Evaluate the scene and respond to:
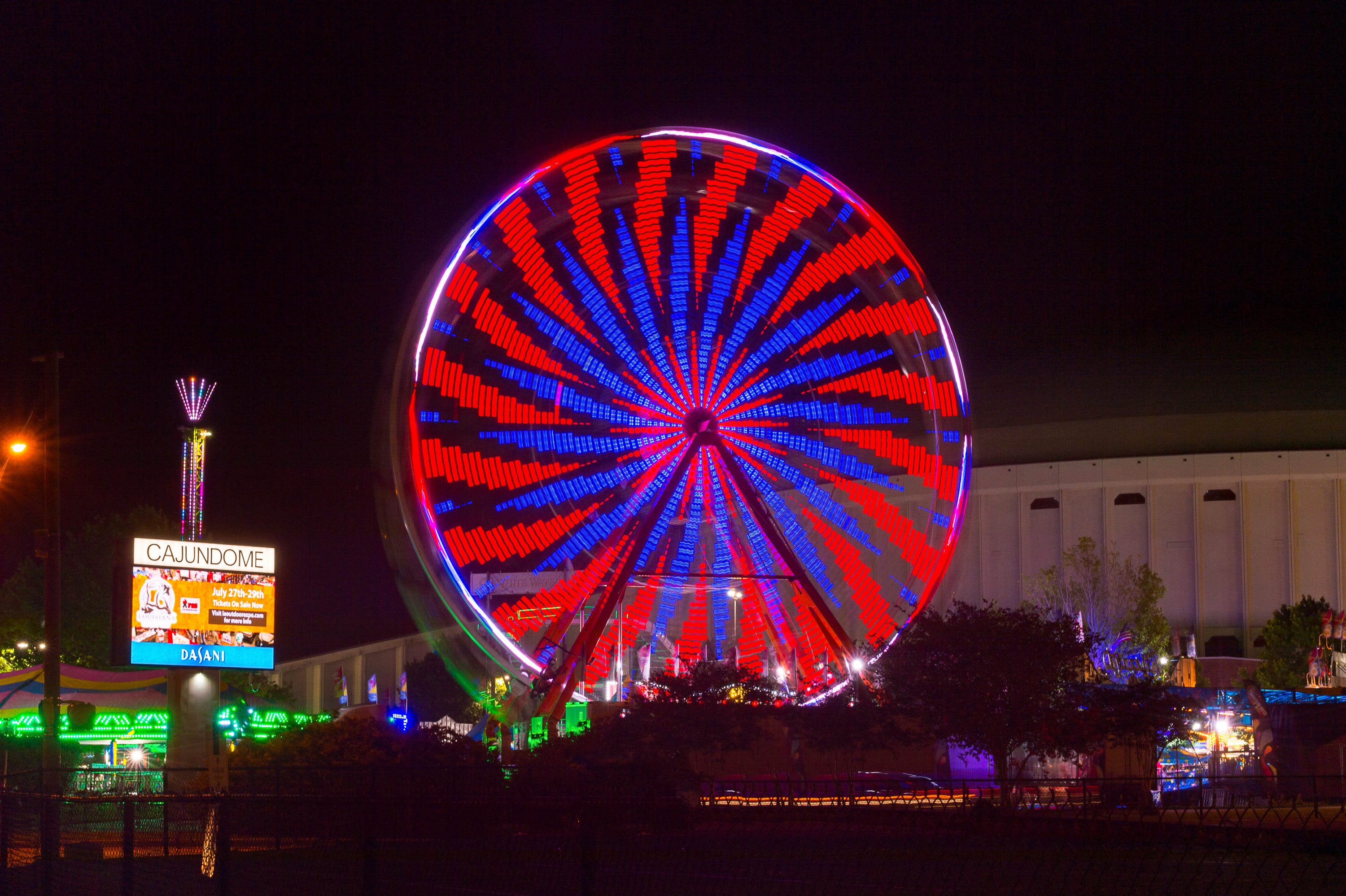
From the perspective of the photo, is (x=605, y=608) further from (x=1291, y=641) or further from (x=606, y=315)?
(x=1291, y=641)

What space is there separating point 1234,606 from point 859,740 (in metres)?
57.3

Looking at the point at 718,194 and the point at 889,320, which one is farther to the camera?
the point at 889,320

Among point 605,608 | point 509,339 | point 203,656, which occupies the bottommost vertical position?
point 203,656

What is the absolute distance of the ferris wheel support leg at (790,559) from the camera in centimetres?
2995

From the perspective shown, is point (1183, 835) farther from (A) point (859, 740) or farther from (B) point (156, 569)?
(B) point (156, 569)

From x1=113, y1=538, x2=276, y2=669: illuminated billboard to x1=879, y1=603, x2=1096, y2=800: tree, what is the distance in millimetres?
14957

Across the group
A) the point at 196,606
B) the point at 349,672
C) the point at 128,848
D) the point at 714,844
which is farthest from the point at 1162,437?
the point at 128,848

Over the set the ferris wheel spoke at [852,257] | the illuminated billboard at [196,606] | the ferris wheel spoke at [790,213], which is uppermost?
the ferris wheel spoke at [790,213]

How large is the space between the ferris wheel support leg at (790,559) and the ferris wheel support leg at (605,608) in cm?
88

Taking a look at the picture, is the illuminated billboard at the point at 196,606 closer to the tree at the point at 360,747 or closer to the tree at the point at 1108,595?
the tree at the point at 360,747

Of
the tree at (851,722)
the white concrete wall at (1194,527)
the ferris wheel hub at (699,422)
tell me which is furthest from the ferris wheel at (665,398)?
the white concrete wall at (1194,527)

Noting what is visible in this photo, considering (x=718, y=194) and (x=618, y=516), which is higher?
(x=718, y=194)

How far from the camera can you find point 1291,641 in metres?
73.1

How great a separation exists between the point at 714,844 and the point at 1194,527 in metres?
76.3
